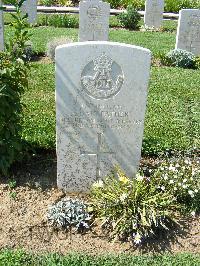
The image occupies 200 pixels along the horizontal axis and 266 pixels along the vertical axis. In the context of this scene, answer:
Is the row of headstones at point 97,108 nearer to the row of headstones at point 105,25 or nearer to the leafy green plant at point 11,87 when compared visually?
the leafy green plant at point 11,87

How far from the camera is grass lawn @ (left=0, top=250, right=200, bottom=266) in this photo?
14.0 ft

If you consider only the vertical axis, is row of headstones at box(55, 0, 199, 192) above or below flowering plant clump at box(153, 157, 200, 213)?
above

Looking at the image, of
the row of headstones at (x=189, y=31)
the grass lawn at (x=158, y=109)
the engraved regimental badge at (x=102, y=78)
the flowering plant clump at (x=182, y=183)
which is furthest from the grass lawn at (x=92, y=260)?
the row of headstones at (x=189, y=31)

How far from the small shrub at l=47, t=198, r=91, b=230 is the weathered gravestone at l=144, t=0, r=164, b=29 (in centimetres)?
1299

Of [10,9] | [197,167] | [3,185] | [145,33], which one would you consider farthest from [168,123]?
[10,9]

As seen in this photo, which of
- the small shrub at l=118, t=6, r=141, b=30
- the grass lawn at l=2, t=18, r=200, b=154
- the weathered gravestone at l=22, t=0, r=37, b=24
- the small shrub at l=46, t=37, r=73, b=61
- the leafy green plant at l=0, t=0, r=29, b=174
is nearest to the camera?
the leafy green plant at l=0, t=0, r=29, b=174

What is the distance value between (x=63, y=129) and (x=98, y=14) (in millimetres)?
7727

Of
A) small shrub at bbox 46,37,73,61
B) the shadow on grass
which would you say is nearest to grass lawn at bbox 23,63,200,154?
the shadow on grass

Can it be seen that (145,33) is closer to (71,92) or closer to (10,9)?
(10,9)

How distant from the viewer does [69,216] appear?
4.66m

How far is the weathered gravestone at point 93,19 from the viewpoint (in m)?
11.8

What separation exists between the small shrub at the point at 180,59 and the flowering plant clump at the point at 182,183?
6.15 meters

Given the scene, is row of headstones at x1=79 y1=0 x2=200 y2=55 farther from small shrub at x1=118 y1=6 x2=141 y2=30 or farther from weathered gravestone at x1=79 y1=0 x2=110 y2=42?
small shrub at x1=118 y1=6 x2=141 y2=30

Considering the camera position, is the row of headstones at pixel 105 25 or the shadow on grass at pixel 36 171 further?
the row of headstones at pixel 105 25
